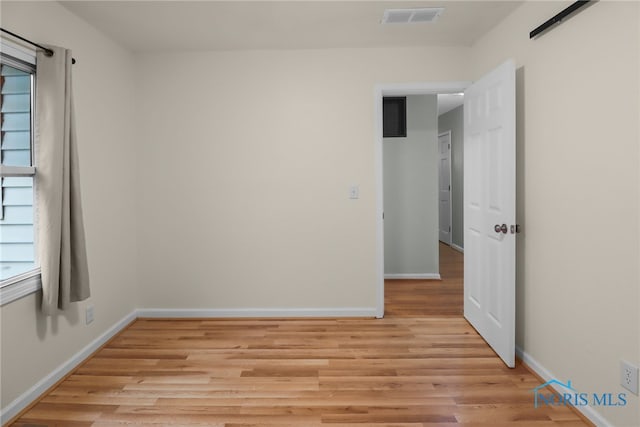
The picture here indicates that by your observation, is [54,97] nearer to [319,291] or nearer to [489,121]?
[319,291]

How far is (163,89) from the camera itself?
149 inches

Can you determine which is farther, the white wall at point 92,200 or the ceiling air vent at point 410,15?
the ceiling air vent at point 410,15


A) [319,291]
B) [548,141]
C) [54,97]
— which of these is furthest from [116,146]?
[548,141]

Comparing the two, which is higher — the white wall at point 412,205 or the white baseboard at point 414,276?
the white wall at point 412,205

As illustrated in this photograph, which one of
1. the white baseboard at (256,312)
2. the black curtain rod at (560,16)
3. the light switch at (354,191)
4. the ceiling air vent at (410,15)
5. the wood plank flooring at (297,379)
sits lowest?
the wood plank flooring at (297,379)

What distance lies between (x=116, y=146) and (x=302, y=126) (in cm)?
156

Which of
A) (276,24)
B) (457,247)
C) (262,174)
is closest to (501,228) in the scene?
(262,174)

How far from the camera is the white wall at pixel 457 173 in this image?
7.55 metres

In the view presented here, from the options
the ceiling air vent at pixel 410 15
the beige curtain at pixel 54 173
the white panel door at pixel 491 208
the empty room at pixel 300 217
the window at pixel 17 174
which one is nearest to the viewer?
the empty room at pixel 300 217

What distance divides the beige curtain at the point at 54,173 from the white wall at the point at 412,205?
3.68 metres

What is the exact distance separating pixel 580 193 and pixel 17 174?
3061mm

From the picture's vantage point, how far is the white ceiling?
2.79 m

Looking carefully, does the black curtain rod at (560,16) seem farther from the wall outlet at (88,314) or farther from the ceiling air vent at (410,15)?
the wall outlet at (88,314)

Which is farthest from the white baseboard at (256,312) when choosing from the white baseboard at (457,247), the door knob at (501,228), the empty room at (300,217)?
the white baseboard at (457,247)
